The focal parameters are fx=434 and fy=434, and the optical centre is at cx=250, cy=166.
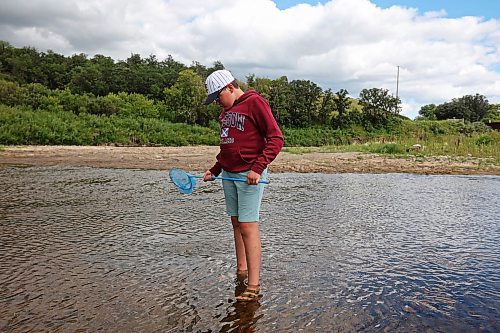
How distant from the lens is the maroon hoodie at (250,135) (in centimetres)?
314

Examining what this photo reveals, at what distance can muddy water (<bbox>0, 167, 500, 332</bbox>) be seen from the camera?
2750mm


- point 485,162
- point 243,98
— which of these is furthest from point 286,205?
point 485,162

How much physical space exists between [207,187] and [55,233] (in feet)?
14.4

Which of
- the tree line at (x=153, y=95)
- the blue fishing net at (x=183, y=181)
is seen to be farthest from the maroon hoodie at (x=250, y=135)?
the tree line at (x=153, y=95)

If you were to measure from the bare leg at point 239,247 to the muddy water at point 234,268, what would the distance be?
0.49ft

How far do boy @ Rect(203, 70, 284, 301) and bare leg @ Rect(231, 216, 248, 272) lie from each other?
0.47 feet

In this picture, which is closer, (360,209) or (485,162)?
(360,209)

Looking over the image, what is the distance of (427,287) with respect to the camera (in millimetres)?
3346

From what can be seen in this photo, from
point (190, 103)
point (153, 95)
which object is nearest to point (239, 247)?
point (190, 103)

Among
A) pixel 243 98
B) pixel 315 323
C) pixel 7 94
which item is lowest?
pixel 315 323

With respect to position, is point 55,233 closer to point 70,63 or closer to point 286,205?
point 286,205

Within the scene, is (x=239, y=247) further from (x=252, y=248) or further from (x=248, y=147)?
(x=248, y=147)

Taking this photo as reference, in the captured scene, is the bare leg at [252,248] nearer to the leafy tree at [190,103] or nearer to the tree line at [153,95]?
the tree line at [153,95]

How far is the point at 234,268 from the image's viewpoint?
373 cm
